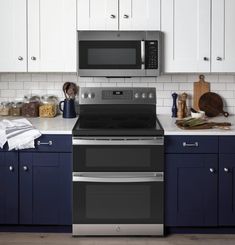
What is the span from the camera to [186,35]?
4.27 m

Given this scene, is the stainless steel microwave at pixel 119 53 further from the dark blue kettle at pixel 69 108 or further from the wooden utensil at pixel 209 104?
the wooden utensil at pixel 209 104

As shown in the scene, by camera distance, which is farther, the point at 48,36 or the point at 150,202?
the point at 48,36

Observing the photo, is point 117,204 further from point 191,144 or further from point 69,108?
point 69,108

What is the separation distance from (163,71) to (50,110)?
1046 mm

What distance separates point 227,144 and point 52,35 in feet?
5.53

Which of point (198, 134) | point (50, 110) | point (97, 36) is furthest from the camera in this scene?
point (50, 110)

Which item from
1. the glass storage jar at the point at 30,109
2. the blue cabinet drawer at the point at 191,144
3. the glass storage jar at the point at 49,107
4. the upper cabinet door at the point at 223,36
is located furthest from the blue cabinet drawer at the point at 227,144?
the glass storage jar at the point at 30,109

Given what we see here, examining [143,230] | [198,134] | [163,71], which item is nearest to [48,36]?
[163,71]

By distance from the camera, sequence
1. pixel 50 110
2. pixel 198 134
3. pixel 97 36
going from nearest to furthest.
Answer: pixel 198 134
pixel 97 36
pixel 50 110

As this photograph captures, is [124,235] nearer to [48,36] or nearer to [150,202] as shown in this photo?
[150,202]

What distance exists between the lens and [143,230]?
3.93 metres

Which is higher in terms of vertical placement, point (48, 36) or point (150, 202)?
point (48, 36)

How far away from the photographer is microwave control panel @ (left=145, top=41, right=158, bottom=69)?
13.8 ft

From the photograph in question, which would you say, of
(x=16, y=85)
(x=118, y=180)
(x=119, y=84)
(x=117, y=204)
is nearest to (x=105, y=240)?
(x=117, y=204)
